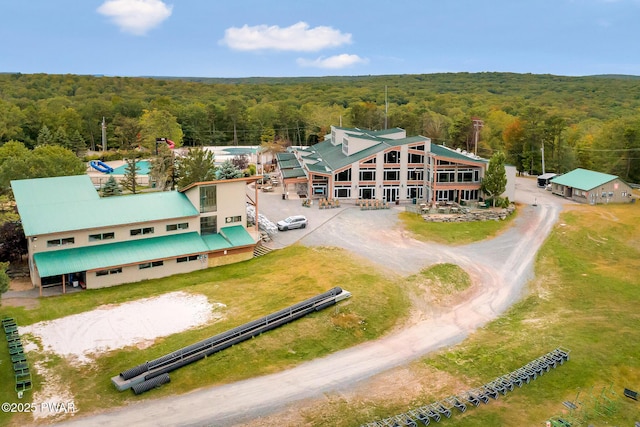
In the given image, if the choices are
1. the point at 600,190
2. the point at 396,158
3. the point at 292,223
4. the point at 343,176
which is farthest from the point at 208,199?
the point at 600,190

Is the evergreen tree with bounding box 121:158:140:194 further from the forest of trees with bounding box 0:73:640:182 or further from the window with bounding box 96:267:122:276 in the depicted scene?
the forest of trees with bounding box 0:73:640:182

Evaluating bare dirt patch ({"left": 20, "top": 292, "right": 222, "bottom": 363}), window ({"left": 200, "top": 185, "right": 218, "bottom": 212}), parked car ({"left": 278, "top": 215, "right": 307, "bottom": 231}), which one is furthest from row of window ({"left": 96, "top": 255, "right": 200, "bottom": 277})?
parked car ({"left": 278, "top": 215, "right": 307, "bottom": 231})

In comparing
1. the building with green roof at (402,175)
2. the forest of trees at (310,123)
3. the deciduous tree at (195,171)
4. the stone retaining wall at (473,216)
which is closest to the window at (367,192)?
the building with green roof at (402,175)

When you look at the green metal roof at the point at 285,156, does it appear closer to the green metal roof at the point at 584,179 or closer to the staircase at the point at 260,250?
the staircase at the point at 260,250

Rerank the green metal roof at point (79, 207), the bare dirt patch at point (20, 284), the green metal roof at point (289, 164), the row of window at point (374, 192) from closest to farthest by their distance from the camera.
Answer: the bare dirt patch at point (20, 284), the green metal roof at point (79, 207), the row of window at point (374, 192), the green metal roof at point (289, 164)

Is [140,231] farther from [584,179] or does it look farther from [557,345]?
[584,179]

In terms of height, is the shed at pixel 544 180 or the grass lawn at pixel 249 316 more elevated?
the shed at pixel 544 180
